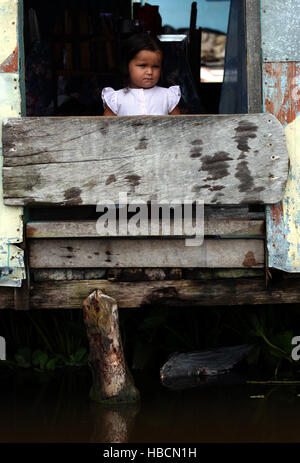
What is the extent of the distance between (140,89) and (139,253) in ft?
3.76

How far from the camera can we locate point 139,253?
12.7 ft

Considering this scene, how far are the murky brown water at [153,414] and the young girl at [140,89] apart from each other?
1.89 m

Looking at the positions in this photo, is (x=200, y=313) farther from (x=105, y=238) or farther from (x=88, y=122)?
(x=88, y=122)

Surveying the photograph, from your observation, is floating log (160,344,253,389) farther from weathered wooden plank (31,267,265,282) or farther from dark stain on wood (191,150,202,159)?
dark stain on wood (191,150,202,159)

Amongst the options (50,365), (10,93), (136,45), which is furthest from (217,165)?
(50,365)

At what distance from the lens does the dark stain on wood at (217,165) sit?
3.68 metres

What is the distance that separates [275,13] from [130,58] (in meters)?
1.01

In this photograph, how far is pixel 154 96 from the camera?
14.1 feet

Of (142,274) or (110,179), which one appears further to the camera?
(142,274)

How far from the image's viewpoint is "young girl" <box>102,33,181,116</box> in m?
4.23

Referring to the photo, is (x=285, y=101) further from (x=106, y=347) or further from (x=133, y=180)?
(x=106, y=347)

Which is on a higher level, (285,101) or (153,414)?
(285,101)
